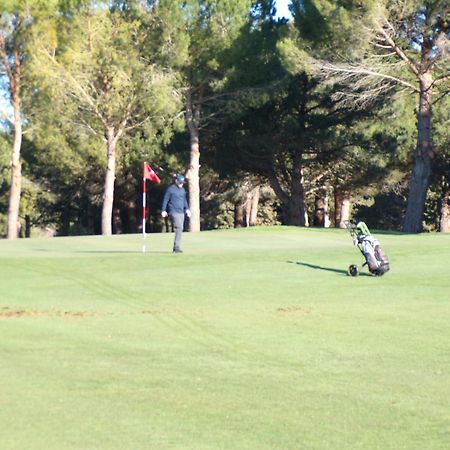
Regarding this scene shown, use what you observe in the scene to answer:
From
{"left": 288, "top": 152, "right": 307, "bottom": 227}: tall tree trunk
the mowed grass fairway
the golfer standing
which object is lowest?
the mowed grass fairway

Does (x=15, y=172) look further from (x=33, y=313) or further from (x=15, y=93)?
A: (x=33, y=313)

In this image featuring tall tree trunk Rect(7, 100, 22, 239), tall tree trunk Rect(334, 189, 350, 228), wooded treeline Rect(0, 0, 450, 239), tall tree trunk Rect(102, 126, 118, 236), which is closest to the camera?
wooded treeline Rect(0, 0, 450, 239)

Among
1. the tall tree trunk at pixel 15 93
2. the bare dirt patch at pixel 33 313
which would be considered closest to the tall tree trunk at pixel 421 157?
the tall tree trunk at pixel 15 93

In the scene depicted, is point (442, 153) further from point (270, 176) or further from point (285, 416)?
point (285, 416)

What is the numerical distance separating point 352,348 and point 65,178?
45.9m

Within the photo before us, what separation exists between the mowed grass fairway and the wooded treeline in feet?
53.8

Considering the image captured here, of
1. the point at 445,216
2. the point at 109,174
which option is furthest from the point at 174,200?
the point at 445,216

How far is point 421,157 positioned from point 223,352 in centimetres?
2823

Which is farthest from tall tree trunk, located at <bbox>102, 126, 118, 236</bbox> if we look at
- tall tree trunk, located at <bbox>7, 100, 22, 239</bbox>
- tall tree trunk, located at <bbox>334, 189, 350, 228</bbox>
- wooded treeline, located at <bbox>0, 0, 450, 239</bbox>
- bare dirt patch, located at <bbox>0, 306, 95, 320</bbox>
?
bare dirt patch, located at <bbox>0, 306, 95, 320</bbox>

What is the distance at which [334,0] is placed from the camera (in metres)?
40.2

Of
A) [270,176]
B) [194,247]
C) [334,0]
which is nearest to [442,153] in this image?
[270,176]

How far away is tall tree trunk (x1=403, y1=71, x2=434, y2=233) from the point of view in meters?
39.3

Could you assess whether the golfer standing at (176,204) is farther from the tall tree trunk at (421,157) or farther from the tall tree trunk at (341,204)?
the tall tree trunk at (341,204)

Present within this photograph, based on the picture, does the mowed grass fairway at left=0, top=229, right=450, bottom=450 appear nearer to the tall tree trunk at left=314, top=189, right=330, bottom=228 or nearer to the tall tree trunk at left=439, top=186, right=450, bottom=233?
the tall tree trunk at left=314, top=189, right=330, bottom=228
